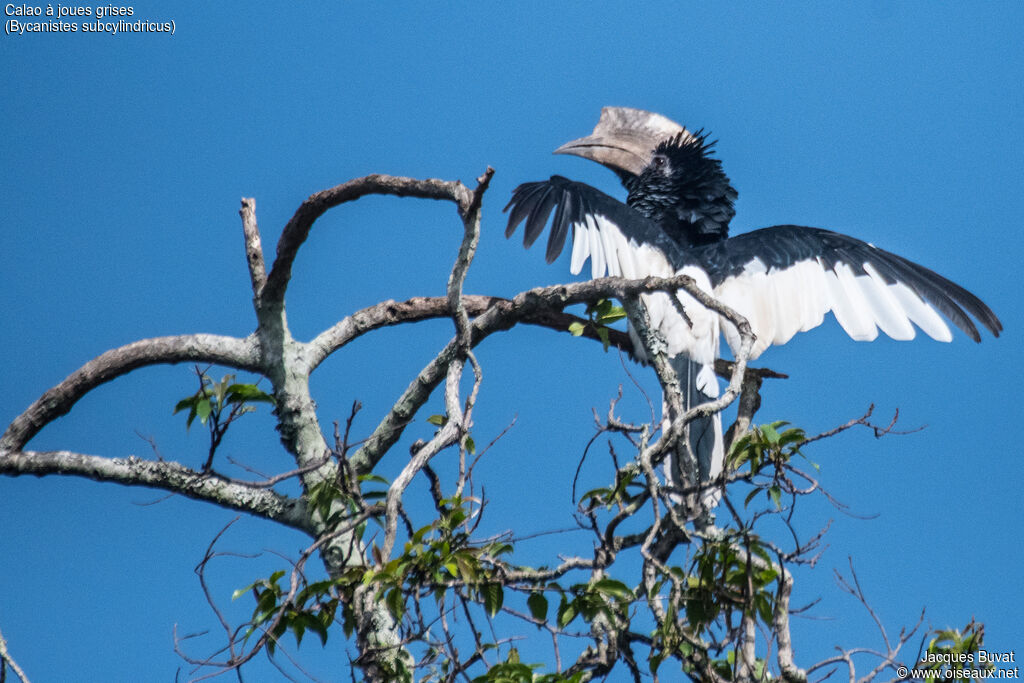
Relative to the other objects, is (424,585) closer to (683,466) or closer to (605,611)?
(605,611)

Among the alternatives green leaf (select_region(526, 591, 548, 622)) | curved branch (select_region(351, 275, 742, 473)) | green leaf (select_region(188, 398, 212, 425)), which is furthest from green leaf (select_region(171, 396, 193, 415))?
green leaf (select_region(526, 591, 548, 622))

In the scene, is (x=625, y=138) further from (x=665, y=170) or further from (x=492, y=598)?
(x=492, y=598)

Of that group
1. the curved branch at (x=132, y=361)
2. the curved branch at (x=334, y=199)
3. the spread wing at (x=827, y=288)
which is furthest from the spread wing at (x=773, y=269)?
the curved branch at (x=132, y=361)

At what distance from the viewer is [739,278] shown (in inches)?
195

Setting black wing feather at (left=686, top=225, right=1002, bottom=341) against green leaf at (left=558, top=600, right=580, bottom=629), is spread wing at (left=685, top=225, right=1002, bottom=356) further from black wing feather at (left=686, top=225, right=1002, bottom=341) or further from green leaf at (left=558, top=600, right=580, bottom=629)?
green leaf at (left=558, top=600, right=580, bottom=629)

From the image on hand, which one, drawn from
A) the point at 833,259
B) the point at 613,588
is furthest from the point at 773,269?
the point at 613,588

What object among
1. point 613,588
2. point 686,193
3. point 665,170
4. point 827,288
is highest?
point 665,170

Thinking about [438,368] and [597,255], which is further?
[597,255]

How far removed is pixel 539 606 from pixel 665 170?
353cm

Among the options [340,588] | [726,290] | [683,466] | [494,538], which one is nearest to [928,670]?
[683,466]

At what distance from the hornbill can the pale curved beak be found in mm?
764

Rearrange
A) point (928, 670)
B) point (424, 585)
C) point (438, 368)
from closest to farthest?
point (424, 585)
point (928, 670)
point (438, 368)

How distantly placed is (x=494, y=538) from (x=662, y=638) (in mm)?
475

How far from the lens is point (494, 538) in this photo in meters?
2.87
